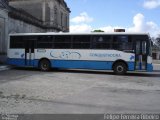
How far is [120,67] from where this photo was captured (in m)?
22.0

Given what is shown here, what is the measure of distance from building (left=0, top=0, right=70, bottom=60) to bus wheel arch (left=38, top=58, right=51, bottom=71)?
19.8 ft

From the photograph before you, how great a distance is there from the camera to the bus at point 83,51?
70.8 ft

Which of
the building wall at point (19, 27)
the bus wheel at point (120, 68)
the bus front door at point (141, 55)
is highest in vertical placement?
the building wall at point (19, 27)

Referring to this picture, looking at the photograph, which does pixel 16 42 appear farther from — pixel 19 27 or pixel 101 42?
pixel 19 27

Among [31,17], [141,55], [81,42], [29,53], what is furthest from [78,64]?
[31,17]

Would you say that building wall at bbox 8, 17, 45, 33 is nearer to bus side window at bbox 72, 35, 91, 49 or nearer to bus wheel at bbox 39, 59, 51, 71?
bus wheel at bbox 39, 59, 51, 71

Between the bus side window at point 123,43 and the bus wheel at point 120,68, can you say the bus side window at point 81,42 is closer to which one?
the bus side window at point 123,43

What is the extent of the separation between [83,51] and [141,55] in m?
4.04

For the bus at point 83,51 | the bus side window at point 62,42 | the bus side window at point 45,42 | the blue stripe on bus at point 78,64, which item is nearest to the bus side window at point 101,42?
the bus at point 83,51

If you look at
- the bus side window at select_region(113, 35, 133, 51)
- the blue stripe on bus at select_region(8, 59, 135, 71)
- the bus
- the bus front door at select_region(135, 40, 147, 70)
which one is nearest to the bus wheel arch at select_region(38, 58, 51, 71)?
the bus

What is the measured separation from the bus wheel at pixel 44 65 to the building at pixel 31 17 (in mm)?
6099

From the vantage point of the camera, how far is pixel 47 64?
2419 cm

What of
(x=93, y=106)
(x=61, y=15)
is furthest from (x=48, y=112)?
(x=61, y=15)

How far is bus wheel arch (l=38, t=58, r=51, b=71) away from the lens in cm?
2411
